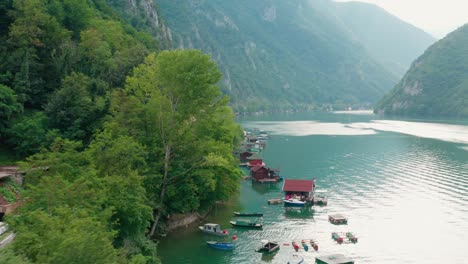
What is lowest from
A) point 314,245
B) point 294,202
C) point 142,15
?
point 314,245

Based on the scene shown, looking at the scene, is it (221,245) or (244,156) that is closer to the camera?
(221,245)

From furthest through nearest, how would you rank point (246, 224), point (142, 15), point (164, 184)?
point (142, 15)
point (246, 224)
point (164, 184)

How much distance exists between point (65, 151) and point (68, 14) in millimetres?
45281

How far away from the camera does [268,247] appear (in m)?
54.8

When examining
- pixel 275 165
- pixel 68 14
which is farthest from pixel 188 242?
pixel 275 165

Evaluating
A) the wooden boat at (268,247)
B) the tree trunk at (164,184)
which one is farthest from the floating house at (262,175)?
the tree trunk at (164,184)

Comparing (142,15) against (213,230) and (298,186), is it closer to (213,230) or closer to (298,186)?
(298,186)

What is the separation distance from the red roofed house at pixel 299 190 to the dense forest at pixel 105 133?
57.2 ft

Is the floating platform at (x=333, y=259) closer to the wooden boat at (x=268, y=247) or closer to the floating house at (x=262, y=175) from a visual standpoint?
the wooden boat at (x=268, y=247)

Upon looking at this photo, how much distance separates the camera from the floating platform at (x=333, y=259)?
50500 mm

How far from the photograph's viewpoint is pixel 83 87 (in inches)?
2290

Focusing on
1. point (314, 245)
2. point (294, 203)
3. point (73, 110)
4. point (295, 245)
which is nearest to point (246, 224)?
point (295, 245)

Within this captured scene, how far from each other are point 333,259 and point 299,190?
30.5m

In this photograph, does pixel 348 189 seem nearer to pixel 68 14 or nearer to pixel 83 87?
pixel 83 87
